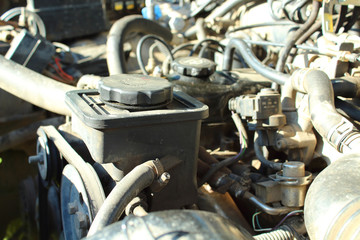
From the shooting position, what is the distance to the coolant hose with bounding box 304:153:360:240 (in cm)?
56

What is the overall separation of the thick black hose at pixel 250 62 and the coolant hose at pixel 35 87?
1.90 ft

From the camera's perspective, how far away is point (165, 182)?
0.74 meters

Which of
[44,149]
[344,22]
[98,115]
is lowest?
[44,149]

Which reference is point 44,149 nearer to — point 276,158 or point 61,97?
point 61,97

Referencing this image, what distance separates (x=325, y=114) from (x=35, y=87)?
84 centimetres

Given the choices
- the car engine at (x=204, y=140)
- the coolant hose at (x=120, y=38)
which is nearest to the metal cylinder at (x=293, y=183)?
the car engine at (x=204, y=140)

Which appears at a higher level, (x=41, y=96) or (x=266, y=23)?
(x=266, y=23)

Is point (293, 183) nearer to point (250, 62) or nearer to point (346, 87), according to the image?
point (346, 87)

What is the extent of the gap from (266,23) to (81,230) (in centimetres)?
126

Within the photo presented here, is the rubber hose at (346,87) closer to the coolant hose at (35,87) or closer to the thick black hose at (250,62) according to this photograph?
the thick black hose at (250,62)

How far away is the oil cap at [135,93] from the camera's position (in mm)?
733

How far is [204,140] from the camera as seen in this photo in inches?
48.3

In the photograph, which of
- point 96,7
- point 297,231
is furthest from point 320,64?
point 96,7

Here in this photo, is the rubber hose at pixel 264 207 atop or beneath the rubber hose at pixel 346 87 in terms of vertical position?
beneath
